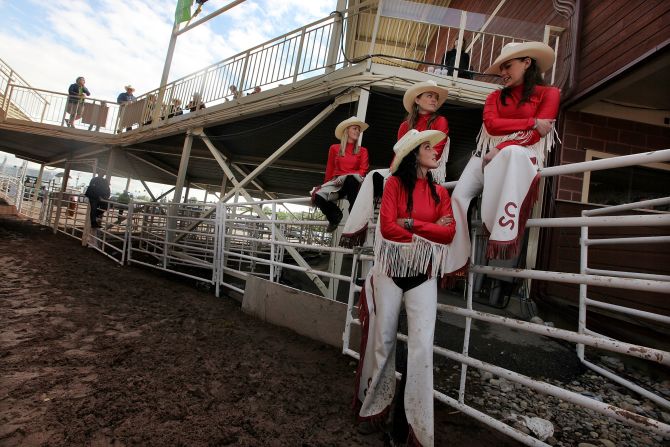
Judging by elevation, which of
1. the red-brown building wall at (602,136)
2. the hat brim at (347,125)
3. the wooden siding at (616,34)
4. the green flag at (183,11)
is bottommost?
the hat brim at (347,125)

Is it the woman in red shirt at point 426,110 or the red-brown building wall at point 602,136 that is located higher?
the red-brown building wall at point 602,136

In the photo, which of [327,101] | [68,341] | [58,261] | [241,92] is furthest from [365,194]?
[58,261]

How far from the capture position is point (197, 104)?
782cm

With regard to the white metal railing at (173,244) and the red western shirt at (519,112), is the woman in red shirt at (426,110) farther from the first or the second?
the white metal railing at (173,244)

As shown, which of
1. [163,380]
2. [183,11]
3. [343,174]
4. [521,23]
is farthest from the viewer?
[183,11]

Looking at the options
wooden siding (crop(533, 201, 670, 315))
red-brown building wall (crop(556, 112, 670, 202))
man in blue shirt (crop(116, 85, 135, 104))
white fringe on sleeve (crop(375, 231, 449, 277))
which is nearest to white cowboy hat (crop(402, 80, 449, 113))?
white fringe on sleeve (crop(375, 231, 449, 277))

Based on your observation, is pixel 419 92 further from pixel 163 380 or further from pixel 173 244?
pixel 173 244

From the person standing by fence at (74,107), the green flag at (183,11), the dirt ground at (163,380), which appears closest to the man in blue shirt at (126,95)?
the person standing by fence at (74,107)

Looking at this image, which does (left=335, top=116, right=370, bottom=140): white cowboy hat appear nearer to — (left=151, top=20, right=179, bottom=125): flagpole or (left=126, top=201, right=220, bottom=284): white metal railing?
(left=126, top=201, right=220, bottom=284): white metal railing

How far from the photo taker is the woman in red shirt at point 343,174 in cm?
315

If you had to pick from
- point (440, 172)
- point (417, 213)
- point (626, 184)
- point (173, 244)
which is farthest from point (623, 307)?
point (173, 244)

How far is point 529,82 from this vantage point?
2.01 m

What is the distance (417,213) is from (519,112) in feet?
2.95

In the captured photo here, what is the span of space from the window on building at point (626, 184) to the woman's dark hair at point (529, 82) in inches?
162
